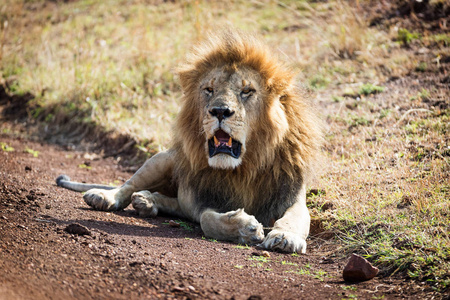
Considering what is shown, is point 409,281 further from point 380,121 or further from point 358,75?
point 358,75

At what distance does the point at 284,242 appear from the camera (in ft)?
13.4

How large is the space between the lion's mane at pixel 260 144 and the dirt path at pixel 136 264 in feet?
1.68

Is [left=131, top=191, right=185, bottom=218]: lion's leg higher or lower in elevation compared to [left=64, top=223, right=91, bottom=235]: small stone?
lower

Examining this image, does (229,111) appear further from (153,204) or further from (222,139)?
(153,204)

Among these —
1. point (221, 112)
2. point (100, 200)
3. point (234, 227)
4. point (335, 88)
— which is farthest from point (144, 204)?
point (335, 88)

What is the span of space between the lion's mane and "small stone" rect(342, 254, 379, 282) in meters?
1.16

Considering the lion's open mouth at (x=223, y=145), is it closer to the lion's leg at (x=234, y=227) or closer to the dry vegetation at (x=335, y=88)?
the lion's leg at (x=234, y=227)

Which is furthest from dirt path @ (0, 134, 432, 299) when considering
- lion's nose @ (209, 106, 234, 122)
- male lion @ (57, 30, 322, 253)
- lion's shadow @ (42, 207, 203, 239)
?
lion's nose @ (209, 106, 234, 122)

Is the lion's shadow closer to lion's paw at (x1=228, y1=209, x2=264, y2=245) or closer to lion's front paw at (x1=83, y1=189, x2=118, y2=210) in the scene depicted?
lion's front paw at (x1=83, y1=189, x2=118, y2=210)

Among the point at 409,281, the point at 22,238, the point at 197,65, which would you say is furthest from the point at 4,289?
the point at 197,65

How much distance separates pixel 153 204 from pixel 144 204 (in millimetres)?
159

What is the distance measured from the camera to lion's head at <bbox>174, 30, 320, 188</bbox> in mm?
4414

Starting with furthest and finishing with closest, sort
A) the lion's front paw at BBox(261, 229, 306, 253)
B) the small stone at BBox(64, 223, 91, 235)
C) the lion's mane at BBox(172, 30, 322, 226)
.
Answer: the lion's mane at BBox(172, 30, 322, 226), the lion's front paw at BBox(261, 229, 306, 253), the small stone at BBox(64, 223, 91, 235)

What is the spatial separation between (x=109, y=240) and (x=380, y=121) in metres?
4.19
